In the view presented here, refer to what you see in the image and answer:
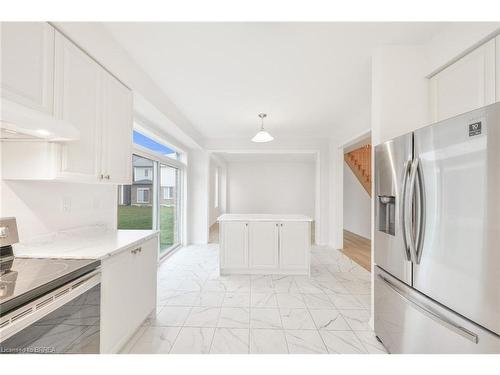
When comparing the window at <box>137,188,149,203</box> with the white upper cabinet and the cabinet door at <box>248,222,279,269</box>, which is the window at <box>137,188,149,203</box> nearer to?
the white upper cabinet

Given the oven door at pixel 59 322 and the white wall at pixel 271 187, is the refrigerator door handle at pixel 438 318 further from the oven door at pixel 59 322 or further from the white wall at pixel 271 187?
the white wall at pixel 271 187

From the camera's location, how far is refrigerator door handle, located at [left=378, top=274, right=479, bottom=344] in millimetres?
1072

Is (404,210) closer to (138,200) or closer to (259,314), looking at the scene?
(259,314)

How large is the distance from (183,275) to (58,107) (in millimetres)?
2657

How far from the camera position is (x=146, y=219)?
3.49 meters

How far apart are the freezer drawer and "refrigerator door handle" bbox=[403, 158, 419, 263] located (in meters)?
0.28

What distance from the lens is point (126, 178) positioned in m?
2.07

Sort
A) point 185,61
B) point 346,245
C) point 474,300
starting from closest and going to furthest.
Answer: point 474,300 → point 185,61 → point 346,245

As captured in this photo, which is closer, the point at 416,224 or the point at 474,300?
the point at 474,300

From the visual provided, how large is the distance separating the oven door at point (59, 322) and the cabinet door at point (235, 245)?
202cm

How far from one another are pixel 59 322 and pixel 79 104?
1313 mm
